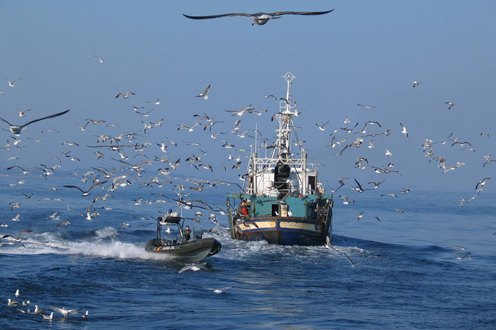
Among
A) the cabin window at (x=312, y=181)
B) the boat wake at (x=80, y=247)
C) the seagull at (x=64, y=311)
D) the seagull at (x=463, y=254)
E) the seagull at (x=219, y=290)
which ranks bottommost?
the seagull at (x=64, y=311)

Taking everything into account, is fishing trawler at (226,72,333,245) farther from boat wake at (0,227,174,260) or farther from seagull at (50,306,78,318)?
seagull at (50,306,78,318)

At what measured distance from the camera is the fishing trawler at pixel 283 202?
48.7 m

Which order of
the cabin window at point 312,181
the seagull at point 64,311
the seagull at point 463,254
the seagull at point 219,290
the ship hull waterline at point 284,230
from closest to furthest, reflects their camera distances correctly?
1. the seagull at point 64,311
2. the seagull at point 219,290
3. the ship hull waterline at point 284,230
4. the seagull at point 463,254
5. the cabin window at point 312,181

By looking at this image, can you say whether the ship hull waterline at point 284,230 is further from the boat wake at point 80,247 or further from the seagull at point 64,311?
the seagull at point 64,311

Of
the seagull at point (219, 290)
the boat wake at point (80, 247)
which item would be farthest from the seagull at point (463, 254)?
the seagull at point (219, 290)

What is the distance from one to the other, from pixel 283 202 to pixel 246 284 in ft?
43.8

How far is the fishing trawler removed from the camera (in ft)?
160

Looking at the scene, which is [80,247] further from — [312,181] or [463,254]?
[463,254]

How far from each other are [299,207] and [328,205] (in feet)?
8.94

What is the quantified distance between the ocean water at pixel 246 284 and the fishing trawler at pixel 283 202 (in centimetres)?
88

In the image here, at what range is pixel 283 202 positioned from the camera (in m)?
49.8

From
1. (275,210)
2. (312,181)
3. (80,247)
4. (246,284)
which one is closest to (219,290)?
(246,284)

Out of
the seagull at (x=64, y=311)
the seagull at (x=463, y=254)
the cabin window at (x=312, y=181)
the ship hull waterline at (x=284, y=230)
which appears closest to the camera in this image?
the seagull at (x=64, y=311)

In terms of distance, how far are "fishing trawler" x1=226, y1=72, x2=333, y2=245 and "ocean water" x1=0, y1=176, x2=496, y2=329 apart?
0.88m
